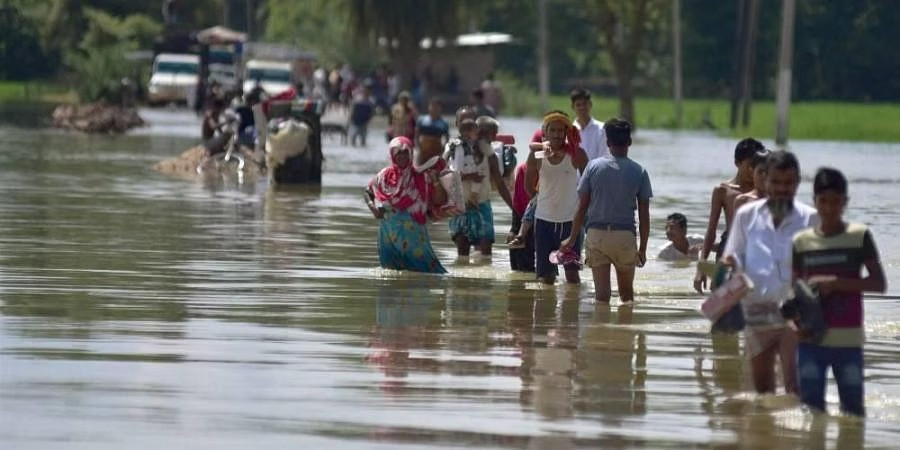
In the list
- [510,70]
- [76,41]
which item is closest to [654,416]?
[76,41]

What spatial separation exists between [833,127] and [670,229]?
46.1 meters

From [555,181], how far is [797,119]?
56554 millimetres

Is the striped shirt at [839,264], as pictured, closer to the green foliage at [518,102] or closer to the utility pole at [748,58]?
the utility pole at [748,58]

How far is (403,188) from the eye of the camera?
19.3 m

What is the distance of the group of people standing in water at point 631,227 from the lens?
11.2m

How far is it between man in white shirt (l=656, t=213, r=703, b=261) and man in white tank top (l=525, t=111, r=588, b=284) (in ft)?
Result: 9.84

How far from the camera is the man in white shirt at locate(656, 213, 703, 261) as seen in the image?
21719mm

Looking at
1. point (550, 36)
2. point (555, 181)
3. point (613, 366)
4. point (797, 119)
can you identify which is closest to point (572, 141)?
point (555, 181)

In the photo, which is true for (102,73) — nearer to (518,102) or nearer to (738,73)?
(518,102)

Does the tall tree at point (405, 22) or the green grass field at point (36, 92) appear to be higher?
the tall tree at point (405, 22)

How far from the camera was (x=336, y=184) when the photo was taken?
1387 inches

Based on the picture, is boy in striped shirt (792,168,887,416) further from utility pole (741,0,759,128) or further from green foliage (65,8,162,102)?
green foliage (65,8,162,102)

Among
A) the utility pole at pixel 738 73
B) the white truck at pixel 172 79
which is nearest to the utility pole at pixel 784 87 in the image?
the utility pole at pixel 738 73

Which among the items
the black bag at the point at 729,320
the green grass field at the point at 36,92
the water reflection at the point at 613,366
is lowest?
the green grass field at the point at 36,92
